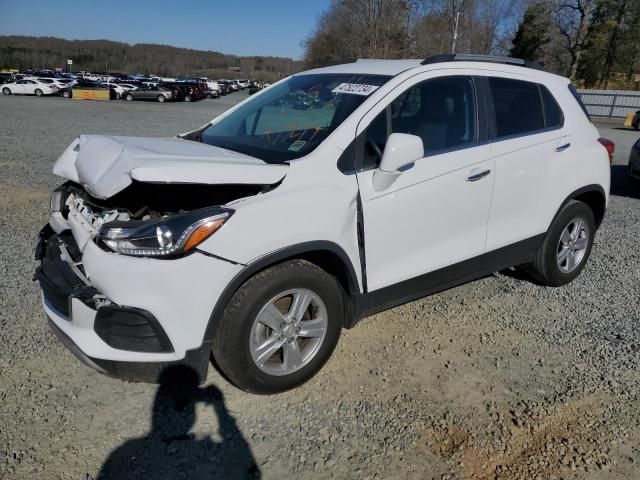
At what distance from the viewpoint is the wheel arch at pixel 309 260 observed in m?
2.47

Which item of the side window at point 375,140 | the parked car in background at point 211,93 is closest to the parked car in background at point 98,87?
the parked car in background at point 211,93

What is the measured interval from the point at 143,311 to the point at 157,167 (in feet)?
2.26

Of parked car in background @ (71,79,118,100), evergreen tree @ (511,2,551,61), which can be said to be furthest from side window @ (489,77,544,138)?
evergreen tree @ (511,2,551,61)

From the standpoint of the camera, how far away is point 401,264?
3158mm

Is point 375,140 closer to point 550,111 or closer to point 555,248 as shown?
point 550,111

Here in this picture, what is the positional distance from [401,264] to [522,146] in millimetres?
1386

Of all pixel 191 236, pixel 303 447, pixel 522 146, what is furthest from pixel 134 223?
pixel 522 146

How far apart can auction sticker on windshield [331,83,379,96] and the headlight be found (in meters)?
1.28

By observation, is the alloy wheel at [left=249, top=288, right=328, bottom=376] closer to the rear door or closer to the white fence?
the rear door

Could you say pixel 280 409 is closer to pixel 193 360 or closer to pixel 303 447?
pixel 303 447

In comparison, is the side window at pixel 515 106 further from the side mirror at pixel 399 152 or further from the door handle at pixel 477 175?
the side mirror at pixel 399 152

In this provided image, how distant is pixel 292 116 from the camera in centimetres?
354

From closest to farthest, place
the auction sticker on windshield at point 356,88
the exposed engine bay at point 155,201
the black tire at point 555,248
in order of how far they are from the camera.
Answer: the exposed engine bay at point 155,201
the auction sticker on windshield at point 356,88
the black tire at point 555,248

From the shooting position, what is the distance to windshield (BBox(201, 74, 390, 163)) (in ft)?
10.1
